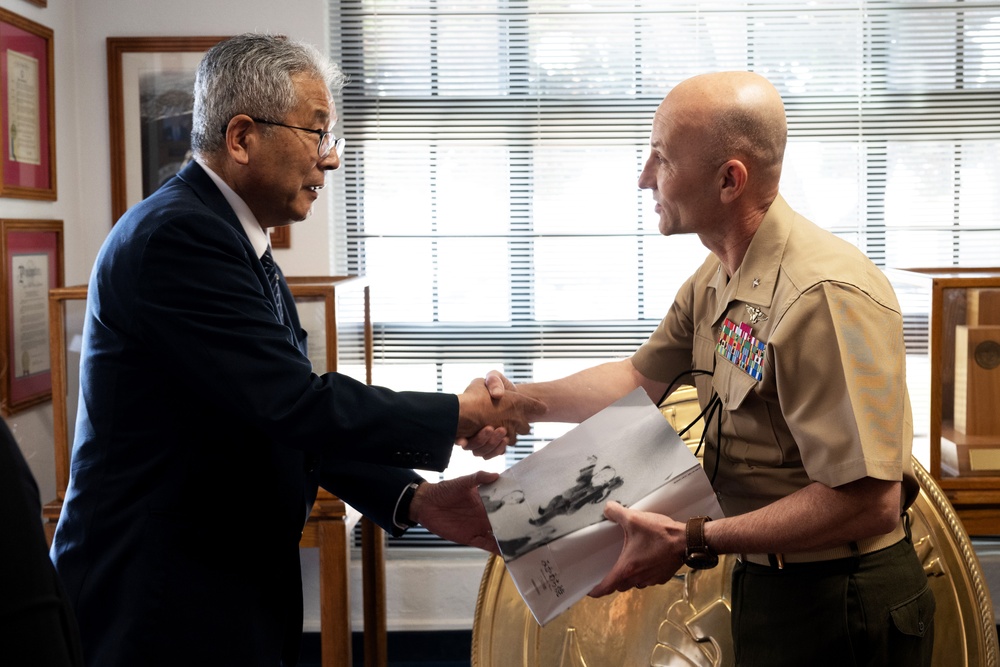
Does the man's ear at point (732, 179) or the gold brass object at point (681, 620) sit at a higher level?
the man's ear at point (732, 179)

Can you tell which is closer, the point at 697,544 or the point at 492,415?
the point at 697,544

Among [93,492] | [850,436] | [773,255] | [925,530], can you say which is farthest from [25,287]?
[925,530]

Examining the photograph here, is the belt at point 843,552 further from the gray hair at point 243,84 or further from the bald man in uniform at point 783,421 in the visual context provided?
the gray hair at point 243,84

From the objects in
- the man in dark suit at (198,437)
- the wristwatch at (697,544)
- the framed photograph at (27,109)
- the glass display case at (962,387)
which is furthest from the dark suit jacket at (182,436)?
the glass display case at (962,387)

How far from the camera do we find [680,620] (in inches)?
95.1

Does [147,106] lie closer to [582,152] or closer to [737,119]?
[582,152]

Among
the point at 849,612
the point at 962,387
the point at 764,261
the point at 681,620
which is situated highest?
the point at 764,261

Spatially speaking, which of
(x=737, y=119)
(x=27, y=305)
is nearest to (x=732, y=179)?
(x=737, y=119)

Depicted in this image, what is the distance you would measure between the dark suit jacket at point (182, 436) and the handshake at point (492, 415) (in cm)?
28

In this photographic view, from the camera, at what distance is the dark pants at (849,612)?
1592mm

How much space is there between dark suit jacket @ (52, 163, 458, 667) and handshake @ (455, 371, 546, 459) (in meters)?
0.28

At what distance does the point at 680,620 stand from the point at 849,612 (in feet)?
2.86

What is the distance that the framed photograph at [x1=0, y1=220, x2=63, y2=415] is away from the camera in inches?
110

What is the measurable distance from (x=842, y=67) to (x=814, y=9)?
0.23m
